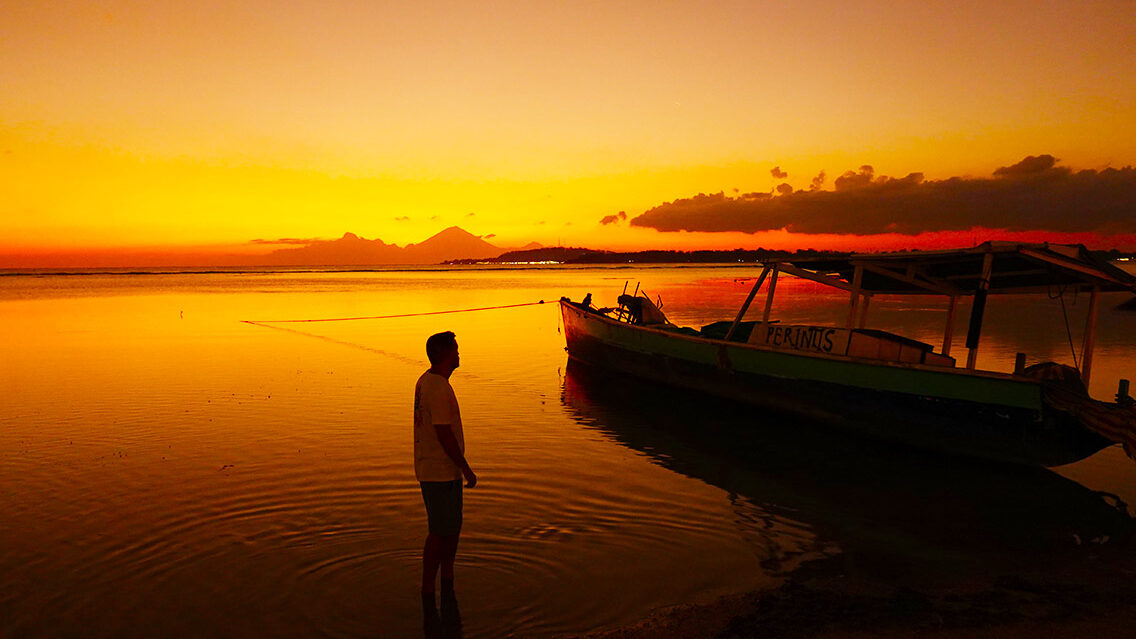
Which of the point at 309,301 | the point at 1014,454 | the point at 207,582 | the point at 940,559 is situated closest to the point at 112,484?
the point at 207,582

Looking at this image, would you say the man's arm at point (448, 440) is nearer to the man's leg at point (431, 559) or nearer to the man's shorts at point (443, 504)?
the man's shorts at point (443, 504)

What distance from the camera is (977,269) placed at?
13.0 m

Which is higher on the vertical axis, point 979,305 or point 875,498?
point 979,305

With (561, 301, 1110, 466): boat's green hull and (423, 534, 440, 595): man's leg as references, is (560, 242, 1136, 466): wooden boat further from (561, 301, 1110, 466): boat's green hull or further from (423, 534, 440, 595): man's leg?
(423, 534, 440, 595): man's leg

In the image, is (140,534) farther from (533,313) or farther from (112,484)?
(533,313)

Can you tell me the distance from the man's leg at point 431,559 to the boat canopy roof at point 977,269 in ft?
29.9

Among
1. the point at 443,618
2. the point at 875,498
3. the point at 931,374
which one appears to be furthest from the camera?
the point at 931,374

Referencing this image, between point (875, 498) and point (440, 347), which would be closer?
point (440, 347)

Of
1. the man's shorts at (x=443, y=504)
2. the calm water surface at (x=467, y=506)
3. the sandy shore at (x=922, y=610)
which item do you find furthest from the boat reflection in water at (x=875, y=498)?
the man's shorts at (x=443, y=504)

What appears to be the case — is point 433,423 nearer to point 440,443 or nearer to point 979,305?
point 440,443

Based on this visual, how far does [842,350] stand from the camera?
1288cm

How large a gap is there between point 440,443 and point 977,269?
439 inches

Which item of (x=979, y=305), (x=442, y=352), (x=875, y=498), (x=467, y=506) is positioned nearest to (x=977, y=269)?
(x=979, y=305)

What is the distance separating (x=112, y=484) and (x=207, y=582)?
401cm
